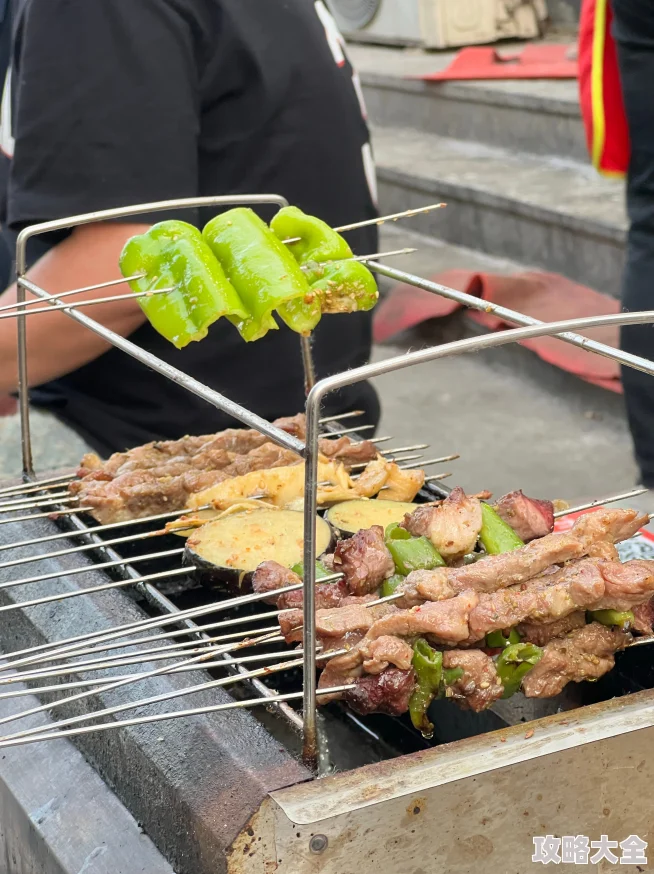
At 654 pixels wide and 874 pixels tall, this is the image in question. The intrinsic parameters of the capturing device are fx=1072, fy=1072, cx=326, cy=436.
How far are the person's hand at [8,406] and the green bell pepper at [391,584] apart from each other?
1832 mm

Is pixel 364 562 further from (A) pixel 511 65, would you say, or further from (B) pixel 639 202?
(A) pixel 511 65

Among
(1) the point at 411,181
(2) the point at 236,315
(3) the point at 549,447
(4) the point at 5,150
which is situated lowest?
(3) the point at 549,447

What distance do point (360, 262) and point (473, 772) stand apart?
1134mm

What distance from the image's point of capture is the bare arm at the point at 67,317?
8.98 feet

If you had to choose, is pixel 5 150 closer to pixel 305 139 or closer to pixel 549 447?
pixel 305 139

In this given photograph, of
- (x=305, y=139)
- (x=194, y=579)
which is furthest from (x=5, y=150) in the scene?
(x=194, y=579)

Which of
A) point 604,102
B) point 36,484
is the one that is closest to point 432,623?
point 36,484

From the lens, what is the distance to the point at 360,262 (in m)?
2.25

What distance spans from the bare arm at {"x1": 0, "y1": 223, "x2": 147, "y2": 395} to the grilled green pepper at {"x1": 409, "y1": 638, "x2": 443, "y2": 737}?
142 cm

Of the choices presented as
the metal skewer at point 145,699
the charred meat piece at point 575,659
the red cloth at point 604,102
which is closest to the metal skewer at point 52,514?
the metal skewer at point 145,699

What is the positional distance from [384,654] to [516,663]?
24cm

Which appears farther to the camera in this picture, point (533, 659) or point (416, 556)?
point (416, 556)

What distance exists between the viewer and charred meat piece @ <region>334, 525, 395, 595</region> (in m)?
1.84

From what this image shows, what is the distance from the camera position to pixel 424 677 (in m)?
1.70
